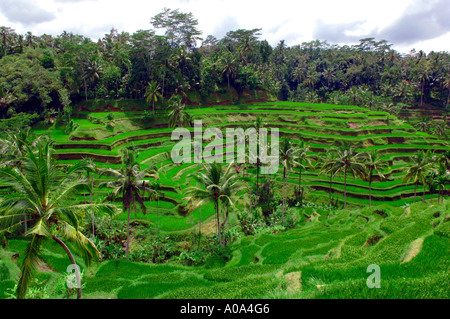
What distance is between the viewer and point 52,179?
9.05 meters

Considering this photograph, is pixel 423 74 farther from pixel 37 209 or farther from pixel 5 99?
pixel 5 99

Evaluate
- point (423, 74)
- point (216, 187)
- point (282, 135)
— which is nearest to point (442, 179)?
point (216, 187)

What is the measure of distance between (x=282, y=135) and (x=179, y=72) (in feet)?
77.7

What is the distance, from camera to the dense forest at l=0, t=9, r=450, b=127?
47969mm

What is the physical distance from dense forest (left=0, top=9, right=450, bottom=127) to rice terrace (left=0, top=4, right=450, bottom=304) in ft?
1.33

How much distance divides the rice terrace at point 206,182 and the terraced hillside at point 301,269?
8 centimetres

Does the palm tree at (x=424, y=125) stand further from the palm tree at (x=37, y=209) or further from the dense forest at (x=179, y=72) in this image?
the palm tree at (x=37, y=209)

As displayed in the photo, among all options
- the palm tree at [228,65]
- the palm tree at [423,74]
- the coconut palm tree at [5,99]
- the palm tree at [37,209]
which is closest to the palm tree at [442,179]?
the palm tree at [37,209]

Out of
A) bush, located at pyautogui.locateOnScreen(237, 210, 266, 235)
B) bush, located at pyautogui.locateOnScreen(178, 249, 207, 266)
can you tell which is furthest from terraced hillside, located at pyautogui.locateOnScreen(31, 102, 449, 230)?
bush, located at pyautogui.locateOnScreen(178, 249, 207, 266)

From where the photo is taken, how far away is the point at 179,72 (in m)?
54.3

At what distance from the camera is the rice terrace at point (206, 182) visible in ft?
28.7
